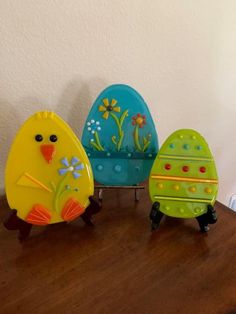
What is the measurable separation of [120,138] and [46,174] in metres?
0.16

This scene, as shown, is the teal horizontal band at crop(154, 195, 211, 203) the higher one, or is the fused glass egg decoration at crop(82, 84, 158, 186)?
the fused glass egg decoration at crop(82, 84, 158, 186)

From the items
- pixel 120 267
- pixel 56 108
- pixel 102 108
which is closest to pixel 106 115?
pixel 102 108

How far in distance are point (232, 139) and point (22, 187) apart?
2.63ft

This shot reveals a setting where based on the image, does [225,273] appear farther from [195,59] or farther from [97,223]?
[195,59]

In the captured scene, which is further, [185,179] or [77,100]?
[77,100]

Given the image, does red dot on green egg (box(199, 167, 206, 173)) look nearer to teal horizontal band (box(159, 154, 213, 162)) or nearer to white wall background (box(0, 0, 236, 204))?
teal horizontal band (box(159, 154, 213, 162))

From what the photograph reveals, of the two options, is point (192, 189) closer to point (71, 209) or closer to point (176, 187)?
point (176, 187)

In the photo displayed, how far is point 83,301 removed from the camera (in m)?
0.41

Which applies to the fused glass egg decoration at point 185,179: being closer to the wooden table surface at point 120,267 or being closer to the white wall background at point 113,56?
the wooden table surface at point 120,267

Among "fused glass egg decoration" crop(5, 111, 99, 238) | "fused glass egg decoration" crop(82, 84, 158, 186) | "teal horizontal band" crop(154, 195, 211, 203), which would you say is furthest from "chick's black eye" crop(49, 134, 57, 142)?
"teal horizontal band" crop(154, 195, 211, 203)

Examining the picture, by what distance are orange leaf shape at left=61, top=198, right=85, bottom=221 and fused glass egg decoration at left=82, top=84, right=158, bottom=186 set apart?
0.09m

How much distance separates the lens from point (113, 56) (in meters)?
0.63

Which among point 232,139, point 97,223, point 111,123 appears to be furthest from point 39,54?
point 232,139

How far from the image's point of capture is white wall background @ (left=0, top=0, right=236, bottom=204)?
534 mm
